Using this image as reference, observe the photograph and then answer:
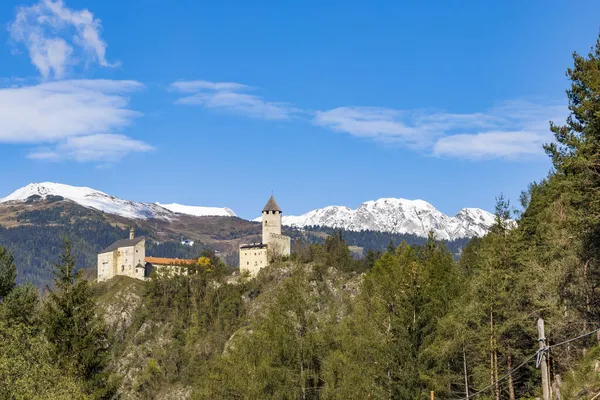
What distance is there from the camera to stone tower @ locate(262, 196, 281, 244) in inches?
5951

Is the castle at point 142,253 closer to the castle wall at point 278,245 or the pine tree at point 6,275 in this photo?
the castle wall at point 278,245

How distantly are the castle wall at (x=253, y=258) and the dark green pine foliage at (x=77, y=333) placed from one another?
99.0 m

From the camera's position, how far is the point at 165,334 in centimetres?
12769

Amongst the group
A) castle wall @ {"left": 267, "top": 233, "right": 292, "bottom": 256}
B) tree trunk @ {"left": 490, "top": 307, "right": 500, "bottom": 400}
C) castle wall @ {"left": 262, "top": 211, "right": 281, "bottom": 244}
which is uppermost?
castle wall @ {"left": 262, "top": 211, "right": 281, "bottom": 244}

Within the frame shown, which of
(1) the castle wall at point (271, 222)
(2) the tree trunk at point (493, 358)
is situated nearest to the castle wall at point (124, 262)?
(1) the castle wall at point (271, 222)

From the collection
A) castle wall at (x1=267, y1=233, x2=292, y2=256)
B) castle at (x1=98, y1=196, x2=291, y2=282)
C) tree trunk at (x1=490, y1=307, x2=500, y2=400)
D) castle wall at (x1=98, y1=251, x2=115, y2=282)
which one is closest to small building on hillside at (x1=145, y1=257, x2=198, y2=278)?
castle at (x1=98, y1=196, x2=291, y2=282)

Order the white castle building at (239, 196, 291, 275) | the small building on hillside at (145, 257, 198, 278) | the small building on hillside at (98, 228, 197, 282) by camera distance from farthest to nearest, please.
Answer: the small building on hillside at (98, 228, 197, 282), the white castle building at (239, 196, 291, 275), the small building on hillside at (145, 257, 198, 278)

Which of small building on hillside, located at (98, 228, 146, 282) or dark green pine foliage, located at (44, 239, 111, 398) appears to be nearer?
dark green pine foliage, located at (44, 239, 111, 398)

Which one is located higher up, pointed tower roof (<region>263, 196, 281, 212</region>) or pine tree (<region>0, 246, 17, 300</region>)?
pointed tower roof (<region>263, 196, 281, 212</region>)

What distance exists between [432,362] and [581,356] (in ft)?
33.8

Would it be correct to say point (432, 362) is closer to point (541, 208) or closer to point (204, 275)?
point (541, 208)

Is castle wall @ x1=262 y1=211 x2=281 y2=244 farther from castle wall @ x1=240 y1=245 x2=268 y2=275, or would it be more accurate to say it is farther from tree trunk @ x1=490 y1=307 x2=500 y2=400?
tree trunk @ x1=490 y1=307 x2=500 y2=400

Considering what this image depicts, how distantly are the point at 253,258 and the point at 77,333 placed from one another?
10258 centimetres

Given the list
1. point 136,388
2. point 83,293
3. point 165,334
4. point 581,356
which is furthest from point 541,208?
point 165,334
